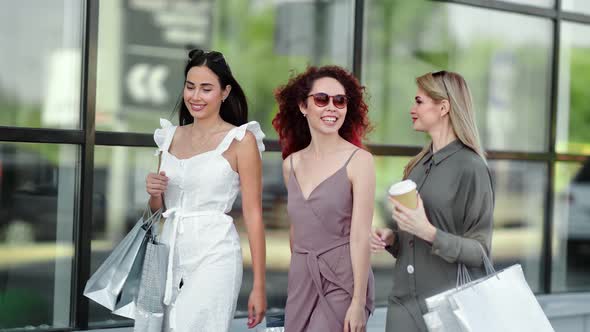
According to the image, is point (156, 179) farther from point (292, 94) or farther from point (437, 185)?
point (437, 185)

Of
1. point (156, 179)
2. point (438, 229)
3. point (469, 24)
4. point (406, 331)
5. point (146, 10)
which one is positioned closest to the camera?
point (438, 229)

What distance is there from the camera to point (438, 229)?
10.2 feet

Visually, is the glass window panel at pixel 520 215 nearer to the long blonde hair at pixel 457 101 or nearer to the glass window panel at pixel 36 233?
the glass window panel at pixel 36 233

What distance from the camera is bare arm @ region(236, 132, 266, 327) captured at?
12.1 ft

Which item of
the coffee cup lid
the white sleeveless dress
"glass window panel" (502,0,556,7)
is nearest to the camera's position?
the coffee cup lid

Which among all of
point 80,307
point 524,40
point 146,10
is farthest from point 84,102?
point 524,40

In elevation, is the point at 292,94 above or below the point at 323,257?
above

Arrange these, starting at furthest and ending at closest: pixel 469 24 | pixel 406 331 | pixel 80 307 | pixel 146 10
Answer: pixel 469 24 → pixel 146 10 → pixel 80 307 → pixel 406 331

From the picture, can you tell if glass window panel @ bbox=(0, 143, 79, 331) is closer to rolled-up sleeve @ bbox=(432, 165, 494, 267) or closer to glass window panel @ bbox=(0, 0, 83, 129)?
glass window panel @ bbox=(0, 0, 83, 129)

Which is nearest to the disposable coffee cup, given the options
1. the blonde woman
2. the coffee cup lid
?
the coffee cup lid

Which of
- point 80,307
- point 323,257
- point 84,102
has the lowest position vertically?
point 80,307

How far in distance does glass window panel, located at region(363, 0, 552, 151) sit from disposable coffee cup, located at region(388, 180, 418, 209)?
3.42 metres

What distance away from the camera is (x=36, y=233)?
198 inches

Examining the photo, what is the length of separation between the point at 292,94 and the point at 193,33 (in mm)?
2172
